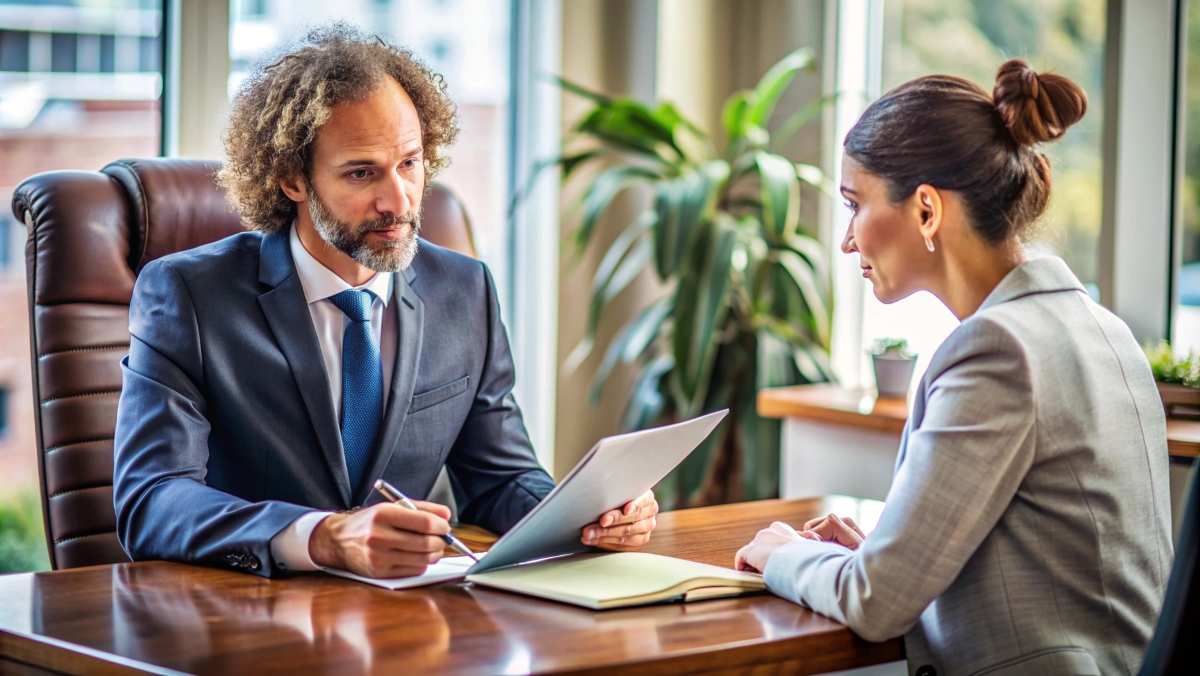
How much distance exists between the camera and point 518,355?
12.0 feet

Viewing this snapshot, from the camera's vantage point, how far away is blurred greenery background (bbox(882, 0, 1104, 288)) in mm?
2904

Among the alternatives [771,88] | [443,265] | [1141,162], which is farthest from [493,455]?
[1141,162]

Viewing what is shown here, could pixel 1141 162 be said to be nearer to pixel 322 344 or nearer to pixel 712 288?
pixel 712 288

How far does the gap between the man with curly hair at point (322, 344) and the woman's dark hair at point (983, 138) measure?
1.74ft

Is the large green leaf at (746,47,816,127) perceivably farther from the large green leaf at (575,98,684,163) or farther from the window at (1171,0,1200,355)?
the window at (1171,0,1200,355)

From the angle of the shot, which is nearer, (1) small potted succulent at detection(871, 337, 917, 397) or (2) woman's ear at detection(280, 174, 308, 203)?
(2) woman's ear at detection(280, 174, 308, 203)

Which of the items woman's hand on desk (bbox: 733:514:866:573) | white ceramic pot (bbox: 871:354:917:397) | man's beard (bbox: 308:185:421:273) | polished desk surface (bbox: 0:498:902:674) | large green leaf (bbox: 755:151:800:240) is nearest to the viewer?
polished desk surface (bbox: 0:498:902:674)

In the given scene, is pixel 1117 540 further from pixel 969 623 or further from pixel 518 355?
pixel 518 355

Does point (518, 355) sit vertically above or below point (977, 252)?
below

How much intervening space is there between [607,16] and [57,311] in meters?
2.20

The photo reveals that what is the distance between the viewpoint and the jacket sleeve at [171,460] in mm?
1349

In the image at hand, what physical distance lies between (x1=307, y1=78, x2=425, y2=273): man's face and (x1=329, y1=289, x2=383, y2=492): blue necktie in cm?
8

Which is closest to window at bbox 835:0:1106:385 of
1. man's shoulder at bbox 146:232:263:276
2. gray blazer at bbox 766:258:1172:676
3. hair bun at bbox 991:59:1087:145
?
hair bun at bbox 991:59:1087:145

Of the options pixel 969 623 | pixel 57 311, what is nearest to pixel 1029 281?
pixel 969 623
